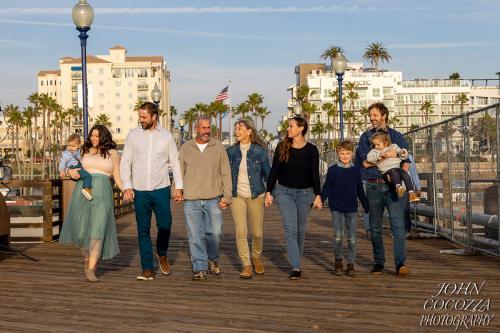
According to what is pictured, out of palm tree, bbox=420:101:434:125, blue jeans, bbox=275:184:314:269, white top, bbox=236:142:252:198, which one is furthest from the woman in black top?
palm tree, bbox=420:101:434:125

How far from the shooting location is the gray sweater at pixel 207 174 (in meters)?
10.6

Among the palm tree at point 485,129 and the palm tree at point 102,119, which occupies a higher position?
the palm tree at point 102,119

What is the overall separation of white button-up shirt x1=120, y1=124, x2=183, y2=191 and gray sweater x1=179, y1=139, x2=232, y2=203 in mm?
147

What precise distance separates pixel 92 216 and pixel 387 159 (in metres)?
3.53

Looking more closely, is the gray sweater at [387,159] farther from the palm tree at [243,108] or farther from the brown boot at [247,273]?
the palm tree at [243,108]

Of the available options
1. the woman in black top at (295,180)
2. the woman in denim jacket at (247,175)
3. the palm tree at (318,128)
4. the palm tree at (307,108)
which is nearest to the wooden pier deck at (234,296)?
the woman in black top at (295,180)

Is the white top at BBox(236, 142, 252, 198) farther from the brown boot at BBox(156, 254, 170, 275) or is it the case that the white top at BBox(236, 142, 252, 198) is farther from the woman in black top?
the brown boot at BBox(156, 254, 170, 275)

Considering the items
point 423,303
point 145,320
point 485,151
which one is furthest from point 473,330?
point 485,151

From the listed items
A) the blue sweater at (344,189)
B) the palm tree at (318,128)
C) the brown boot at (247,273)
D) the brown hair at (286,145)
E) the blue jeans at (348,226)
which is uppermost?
the palm tree at (318,128)

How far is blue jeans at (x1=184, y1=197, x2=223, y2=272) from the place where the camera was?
1064cm

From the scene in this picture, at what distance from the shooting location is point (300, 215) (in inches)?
412

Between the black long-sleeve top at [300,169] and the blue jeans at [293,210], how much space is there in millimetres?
81

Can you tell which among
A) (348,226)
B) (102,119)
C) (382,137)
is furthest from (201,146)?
(102,119)

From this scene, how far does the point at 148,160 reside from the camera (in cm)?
1050
